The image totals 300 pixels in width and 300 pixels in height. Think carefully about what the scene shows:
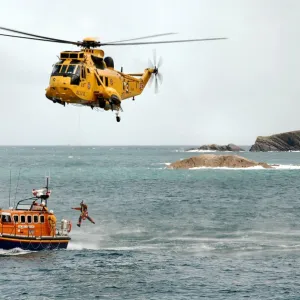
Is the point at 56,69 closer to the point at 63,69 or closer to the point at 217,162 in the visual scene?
the point at 63,69

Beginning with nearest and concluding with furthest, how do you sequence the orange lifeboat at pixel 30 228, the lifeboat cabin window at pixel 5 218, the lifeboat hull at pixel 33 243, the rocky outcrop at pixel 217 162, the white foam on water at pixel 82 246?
the lifeboat hull at pixel 33 243, the orange lifeboat at pixel 30 228, the lifeboat cabin window at pixel 5 218, the white foam on water at pixel 82 246, the rocky outcrop at pixel 217 162

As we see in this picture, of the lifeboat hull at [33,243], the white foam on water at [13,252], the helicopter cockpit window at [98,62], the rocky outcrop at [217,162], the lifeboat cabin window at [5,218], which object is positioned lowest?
the white foam on water at [13,252]

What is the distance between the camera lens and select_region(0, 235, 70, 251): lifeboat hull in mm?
52334

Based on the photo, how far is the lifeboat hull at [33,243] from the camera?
5233cm

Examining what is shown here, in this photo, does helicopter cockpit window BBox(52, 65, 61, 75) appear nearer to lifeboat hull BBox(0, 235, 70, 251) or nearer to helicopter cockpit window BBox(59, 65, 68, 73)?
helicopter cockpit window BBox(59, 65, 68, 73)

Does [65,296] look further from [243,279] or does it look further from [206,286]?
[243,279]

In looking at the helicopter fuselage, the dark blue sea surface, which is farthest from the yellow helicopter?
the dark blue sea surface

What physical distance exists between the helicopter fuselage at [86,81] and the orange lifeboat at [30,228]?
15.3 metres

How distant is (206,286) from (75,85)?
54.3 ft

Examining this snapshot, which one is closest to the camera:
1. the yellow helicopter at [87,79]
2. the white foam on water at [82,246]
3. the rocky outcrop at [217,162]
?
the yellow helicopter at [87,79]

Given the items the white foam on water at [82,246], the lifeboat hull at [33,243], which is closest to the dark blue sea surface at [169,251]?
the white foam on water at [82,246]

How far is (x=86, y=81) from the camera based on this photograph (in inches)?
1508

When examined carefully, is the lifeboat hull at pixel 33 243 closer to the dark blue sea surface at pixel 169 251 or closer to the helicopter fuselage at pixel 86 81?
the dark blue sea surface at pixel 169 251

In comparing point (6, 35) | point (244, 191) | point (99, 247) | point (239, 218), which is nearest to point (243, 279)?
point (99, 247)
